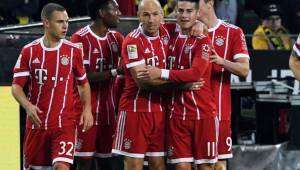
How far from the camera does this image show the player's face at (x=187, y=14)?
431 inches

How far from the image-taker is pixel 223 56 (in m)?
11.3

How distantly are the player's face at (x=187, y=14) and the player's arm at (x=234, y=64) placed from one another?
36 centimetres

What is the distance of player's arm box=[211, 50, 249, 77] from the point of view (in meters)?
11.0

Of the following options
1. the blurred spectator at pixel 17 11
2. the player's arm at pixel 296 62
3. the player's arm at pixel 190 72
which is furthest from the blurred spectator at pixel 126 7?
the player's arm at pixel 296 62

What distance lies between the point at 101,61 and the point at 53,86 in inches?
29.5

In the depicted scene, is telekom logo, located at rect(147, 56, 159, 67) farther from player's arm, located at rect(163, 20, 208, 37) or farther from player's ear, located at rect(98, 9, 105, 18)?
player's ear, located at rect(98, 9, 105, 18)

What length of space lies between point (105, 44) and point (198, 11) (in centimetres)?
112

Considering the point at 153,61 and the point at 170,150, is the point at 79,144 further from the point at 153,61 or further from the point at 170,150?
the point at 153,61

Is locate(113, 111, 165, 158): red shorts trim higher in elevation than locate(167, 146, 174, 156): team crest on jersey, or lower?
higher

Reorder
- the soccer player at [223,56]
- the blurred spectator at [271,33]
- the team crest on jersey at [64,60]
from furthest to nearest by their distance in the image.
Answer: the blurred spectator at [271,33]
the soccer player at [223,56]
the team crest on jersey at [64,60]

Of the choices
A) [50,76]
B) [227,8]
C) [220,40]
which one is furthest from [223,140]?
[227,8]

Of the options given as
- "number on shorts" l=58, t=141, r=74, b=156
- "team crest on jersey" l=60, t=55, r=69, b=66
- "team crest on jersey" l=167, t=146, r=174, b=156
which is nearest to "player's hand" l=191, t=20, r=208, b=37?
"team crest on jersey" l=167, t=146, r=174, b=156

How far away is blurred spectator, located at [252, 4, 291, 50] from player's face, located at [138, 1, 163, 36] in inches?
182

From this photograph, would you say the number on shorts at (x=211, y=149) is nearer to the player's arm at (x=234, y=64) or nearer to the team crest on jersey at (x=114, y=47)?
the player's arm at (x=234, y=64)
